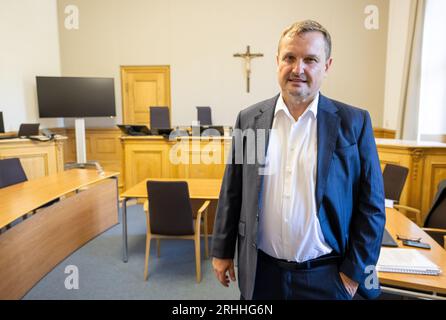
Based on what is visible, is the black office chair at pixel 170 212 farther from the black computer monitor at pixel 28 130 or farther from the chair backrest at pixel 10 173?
the black computer monitor at pixel 28 130

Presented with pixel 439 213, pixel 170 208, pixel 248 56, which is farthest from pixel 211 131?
pixel 248 56

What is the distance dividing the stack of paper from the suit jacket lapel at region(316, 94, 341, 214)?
65 centimetres

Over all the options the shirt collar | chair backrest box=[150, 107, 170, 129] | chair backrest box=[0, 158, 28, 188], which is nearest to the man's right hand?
the shirt collar

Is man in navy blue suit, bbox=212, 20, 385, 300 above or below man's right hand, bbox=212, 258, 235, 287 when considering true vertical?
above

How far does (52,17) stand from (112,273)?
611 cm

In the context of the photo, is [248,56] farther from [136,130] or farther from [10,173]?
[10,173]

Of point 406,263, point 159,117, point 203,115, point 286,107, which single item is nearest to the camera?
point 286,107

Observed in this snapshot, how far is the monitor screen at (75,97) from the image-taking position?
6203 millimetres

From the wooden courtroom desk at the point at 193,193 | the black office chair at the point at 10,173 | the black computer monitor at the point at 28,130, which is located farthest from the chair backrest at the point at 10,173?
the black computer monitor at the point at 28,130

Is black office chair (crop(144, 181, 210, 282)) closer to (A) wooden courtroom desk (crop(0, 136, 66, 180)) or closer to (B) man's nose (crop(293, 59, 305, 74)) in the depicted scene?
(B) man's nose (crop(293, 59, 305, 74))

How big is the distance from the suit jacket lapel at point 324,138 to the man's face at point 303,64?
0.09 m

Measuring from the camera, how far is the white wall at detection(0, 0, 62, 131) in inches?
227

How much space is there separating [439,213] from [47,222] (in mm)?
3242

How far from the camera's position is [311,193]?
113cm
